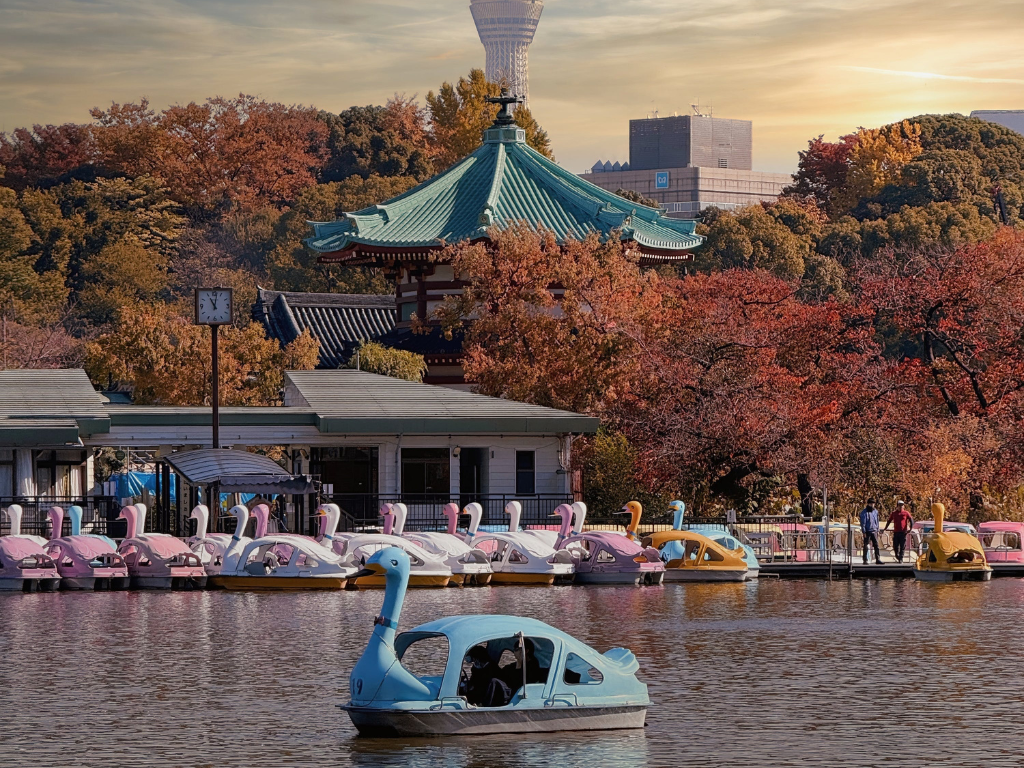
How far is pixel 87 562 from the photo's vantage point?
38156 millimetres

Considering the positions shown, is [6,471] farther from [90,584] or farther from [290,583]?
[290,583]

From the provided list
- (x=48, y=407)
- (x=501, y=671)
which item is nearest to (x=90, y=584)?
(x=48, y=407)

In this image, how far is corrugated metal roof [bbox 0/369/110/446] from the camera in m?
44.4

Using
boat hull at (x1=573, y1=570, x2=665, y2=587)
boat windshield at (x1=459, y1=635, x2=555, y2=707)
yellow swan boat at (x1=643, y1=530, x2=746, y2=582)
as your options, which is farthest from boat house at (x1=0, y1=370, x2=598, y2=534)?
boat windshield at (x1=459, y1=635, x2=555, y2=707)

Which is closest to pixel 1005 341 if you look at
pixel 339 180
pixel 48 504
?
pixel 48 504

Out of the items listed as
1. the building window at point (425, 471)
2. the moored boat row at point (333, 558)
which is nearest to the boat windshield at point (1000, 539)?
the moored boat row at point (333, 558)

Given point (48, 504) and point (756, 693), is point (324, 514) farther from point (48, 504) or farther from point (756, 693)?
point (756, 693)

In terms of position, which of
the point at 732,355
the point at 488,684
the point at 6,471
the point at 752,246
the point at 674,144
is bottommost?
the point at 488,684

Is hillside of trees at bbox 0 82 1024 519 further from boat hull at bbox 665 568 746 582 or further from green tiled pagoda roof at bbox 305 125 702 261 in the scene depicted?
boat hull at bbox 665 568 746 582

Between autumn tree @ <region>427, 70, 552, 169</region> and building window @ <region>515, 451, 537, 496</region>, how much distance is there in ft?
151

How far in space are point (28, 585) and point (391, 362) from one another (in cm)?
2502

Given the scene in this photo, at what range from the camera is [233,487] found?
139 feet

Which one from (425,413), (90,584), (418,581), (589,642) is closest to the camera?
(589,642)

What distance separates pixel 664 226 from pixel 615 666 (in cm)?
4766
